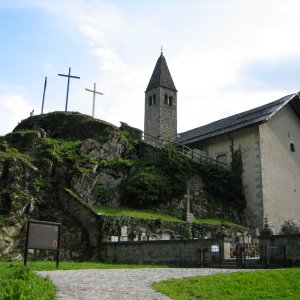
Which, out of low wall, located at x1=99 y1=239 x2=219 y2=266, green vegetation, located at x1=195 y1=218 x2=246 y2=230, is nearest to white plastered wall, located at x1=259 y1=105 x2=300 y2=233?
green vegetation, located at x1=195 y1=218 x2=246 y2=230

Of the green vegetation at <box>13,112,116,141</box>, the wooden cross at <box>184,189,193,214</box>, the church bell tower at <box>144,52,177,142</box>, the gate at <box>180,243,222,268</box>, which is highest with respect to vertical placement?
the church bell tower at <box>144,52,177,142</box>

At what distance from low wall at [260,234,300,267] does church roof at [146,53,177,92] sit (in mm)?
35971

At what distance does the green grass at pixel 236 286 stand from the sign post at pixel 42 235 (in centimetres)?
480

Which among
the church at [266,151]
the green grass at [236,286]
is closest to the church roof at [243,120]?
the church at [266,151]

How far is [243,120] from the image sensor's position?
116 ft

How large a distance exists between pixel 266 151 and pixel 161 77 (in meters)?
21.6

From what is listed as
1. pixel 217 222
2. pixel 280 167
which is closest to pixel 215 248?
pixel 217 222

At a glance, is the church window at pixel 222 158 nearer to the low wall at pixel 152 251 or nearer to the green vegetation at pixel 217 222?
the green vegetation at pixel 217 222

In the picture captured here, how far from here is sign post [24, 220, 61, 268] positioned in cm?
1352

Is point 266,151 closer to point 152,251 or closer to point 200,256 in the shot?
point 152,251

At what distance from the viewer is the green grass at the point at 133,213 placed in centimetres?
2500

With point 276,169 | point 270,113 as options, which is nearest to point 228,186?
point 276,169

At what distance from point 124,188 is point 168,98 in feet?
79.4

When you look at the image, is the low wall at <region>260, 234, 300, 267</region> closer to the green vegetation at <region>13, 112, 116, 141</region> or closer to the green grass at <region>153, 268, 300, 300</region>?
the green grass at <region>153, 268, 300, 300</region>
